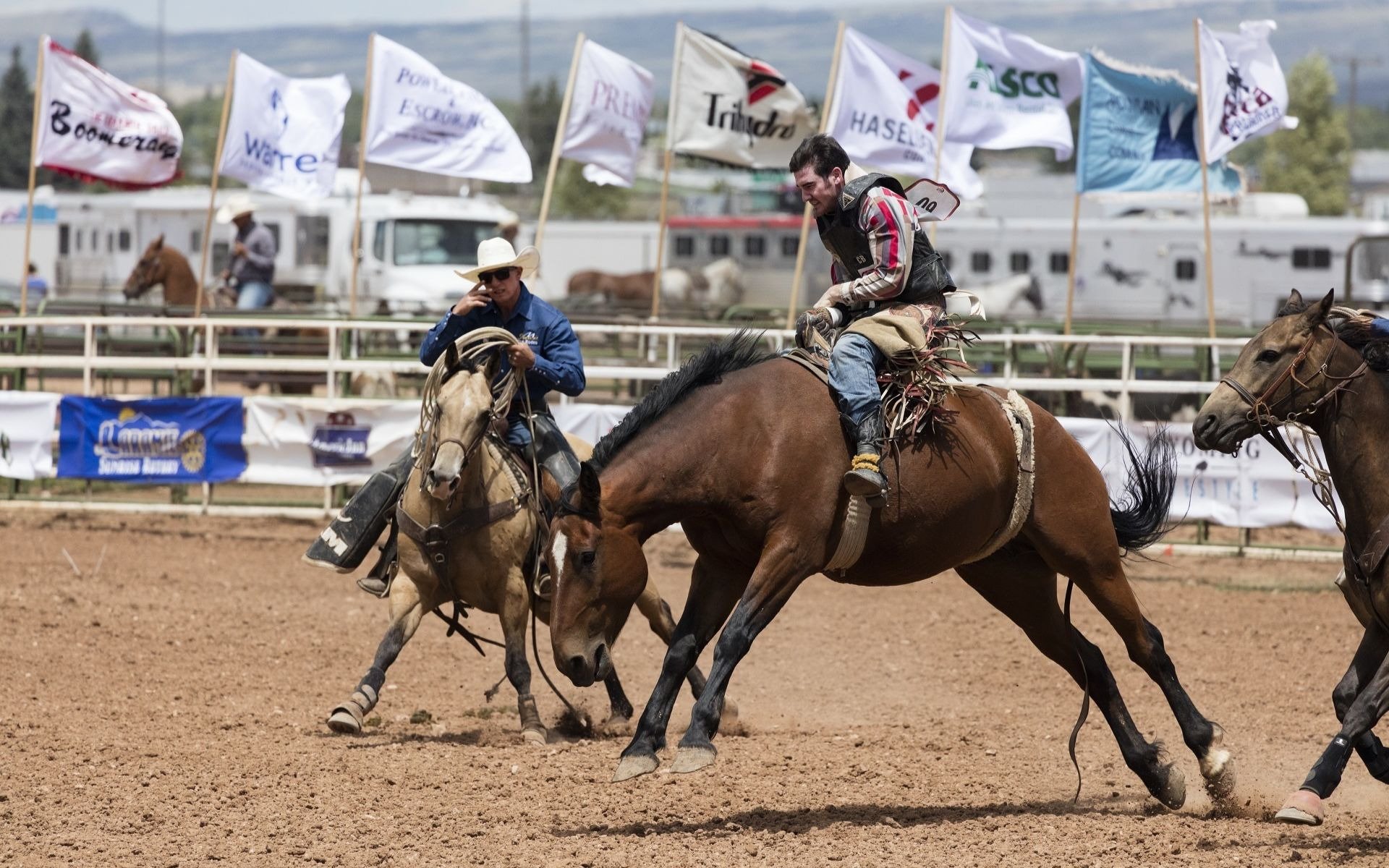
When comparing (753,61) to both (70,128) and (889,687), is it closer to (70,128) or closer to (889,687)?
(70,128)

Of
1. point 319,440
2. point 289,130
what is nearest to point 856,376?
point 319,440

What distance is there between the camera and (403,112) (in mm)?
14219

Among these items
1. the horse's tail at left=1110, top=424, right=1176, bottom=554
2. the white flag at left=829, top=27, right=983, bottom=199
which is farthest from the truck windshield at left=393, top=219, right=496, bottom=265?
the horse's tail at left=1110, top=424, right=1176, bottom=554

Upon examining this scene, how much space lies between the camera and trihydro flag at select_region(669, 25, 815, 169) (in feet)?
48.1

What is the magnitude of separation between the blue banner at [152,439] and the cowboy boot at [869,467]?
814 centimetres

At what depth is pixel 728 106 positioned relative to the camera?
583 inches

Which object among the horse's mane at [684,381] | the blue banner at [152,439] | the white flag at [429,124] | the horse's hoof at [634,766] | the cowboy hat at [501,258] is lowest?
the horse's hoof at [634,766]

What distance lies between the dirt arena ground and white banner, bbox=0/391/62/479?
1.31 metres

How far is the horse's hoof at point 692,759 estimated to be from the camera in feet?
17.1

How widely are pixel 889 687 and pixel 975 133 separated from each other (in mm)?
6967

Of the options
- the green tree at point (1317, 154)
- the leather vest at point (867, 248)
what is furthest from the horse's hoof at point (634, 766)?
the green tree at point (1317, 154)

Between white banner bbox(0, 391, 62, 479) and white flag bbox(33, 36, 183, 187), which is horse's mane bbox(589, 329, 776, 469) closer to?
white banner bbox(0, 391, 62, 479)

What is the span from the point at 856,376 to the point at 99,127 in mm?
10302

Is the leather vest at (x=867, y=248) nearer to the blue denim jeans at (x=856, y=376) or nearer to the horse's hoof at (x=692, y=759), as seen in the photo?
the blue denim jeans at (x=856, y=376)
